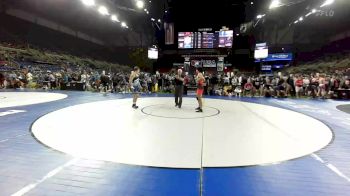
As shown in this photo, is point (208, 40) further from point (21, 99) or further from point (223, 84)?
point (21, 99)

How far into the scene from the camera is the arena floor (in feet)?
10.4

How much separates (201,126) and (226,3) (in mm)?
23615

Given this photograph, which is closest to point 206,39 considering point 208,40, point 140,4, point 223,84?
point 208,40

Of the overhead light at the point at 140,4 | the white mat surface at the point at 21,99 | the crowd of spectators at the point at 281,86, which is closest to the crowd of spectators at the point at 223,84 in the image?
the crowd of spectators at the point at 281,86

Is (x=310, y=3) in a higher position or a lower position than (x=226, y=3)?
lower

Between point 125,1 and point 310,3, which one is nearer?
point 310,3

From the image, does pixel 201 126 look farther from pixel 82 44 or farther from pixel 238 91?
pixel 82 44

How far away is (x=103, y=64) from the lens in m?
35.2

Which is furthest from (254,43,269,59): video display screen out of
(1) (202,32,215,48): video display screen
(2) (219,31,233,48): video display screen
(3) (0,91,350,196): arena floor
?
(3) (0,91,350,196): arena floor

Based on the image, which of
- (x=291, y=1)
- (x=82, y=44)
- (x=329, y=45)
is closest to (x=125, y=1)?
(x=291, y=1)

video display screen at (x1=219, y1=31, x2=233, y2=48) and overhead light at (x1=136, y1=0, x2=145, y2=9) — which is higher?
overhead light at (x1=136, y1=0, x2=145, y2=9)

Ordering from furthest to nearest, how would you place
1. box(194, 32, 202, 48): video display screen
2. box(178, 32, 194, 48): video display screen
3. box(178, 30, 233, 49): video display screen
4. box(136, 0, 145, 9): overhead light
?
box(178, 32, 194, 48): video display screen
box(194, 32, 202, 48): video display screen
box(178, 30, 233, 49): video display screen
box(136, 0, 145, 9): overhead light

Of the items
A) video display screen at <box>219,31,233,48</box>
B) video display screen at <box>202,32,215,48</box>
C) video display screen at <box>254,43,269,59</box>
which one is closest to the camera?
video display screen at <box>254,43,269,59</box>

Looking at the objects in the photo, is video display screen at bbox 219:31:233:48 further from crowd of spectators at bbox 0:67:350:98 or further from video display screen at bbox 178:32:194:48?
crowd of spectators at bbox 0:67:350:98
